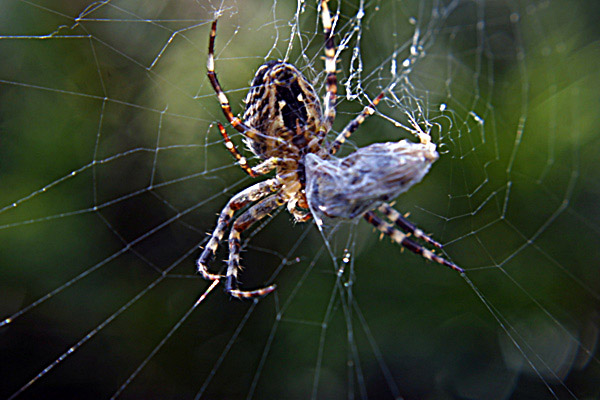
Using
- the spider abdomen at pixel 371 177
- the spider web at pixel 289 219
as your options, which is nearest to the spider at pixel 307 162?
the spider abdomen at pixel 371 177

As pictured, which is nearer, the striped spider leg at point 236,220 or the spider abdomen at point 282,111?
the spider abdomen at point 282,111

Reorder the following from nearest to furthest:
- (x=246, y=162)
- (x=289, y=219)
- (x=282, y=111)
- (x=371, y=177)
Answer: (x=371, y=177) → (x=282, y=111) → (x=246, y=162) → (x=289, y=219)

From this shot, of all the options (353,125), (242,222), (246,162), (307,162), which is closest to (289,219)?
(242,222)

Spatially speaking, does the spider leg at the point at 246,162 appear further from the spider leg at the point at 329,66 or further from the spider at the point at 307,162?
the spider leg at the point at 329,66

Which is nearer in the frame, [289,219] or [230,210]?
[230,210]

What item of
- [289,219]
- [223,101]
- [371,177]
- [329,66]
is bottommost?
[289,219]

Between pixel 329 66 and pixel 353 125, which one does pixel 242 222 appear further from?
pixel 329 66
